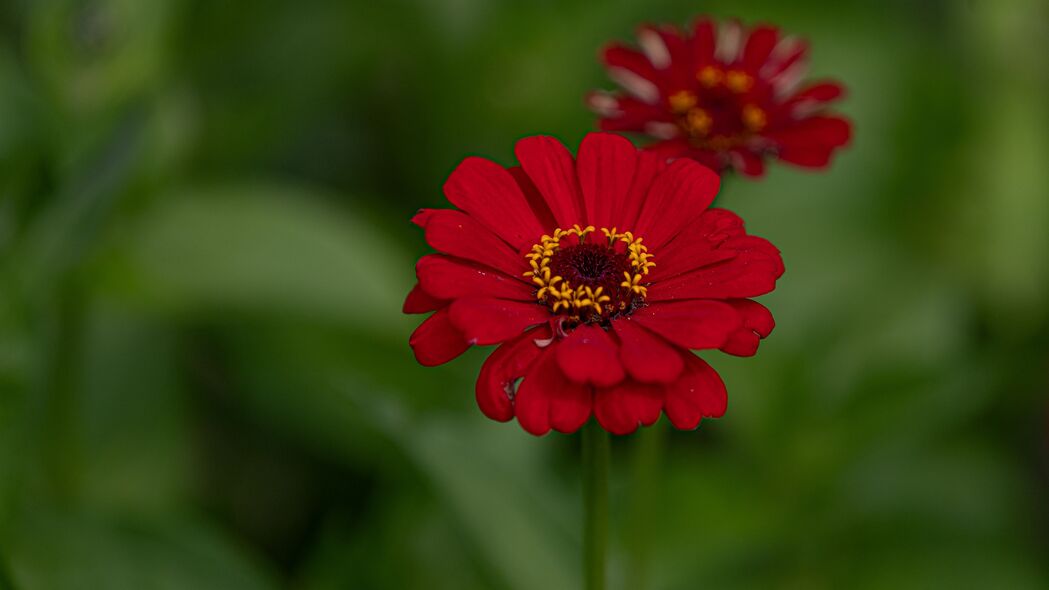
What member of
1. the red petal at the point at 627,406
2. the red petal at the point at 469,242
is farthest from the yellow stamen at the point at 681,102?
the red petal at the point at 627,406

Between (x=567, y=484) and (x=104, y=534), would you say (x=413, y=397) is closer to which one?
(x=567, y=484)

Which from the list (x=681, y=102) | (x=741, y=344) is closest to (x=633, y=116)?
(x=681, y=102)

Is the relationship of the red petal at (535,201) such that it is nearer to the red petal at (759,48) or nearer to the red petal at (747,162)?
the red petal at (747,162)

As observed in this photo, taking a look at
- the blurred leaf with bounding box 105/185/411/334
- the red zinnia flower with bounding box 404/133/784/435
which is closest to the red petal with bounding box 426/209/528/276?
the red zinnia flower with bounding box 404/133/784/435

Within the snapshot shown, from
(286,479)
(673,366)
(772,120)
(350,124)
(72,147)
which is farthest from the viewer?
(350,124)

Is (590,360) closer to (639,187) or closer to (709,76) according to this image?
(639,187)

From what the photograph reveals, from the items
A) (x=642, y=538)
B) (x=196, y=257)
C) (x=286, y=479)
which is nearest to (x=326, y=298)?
(x=196, y=257)

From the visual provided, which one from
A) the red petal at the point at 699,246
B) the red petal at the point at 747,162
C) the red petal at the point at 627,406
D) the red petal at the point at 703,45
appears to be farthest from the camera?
the red petal at the point at 703,45

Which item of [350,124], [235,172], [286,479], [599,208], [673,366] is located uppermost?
[350,124]

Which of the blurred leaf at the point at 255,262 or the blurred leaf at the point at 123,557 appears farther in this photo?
the blurred leaf at the point at 255,262
